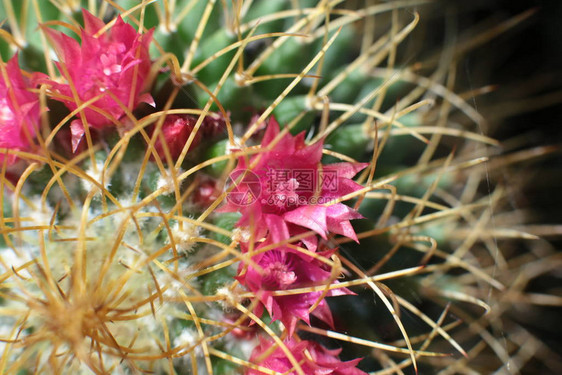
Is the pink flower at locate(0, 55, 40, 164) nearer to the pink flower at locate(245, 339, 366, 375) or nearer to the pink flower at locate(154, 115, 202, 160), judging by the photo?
the pink flower at locate(154, 115, 202, 160)

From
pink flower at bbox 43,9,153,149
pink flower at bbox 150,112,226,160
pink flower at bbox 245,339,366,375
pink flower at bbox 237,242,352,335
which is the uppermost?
pink flower at bbox 43,9,153,149

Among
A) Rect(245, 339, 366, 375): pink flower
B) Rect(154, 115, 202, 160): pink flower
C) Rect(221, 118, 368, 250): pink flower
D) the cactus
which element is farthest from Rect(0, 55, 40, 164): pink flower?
Rect(245, 339, 366, 375): pink flower

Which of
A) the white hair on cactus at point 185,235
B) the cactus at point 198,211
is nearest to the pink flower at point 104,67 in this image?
the cactus at point 198,211

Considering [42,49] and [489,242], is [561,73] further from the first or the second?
[42,49]

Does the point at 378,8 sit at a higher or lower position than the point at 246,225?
higher

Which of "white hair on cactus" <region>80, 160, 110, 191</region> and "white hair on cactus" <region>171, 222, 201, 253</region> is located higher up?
"white hair on cactus" <region>80, 160, 110, 191</region>

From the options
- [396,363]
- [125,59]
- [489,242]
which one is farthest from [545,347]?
[125,59]

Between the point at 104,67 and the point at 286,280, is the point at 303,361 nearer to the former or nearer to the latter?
the point at 286,280

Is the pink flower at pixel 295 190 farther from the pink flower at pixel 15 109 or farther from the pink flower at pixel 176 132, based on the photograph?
the pink flower at pixel 15 109
